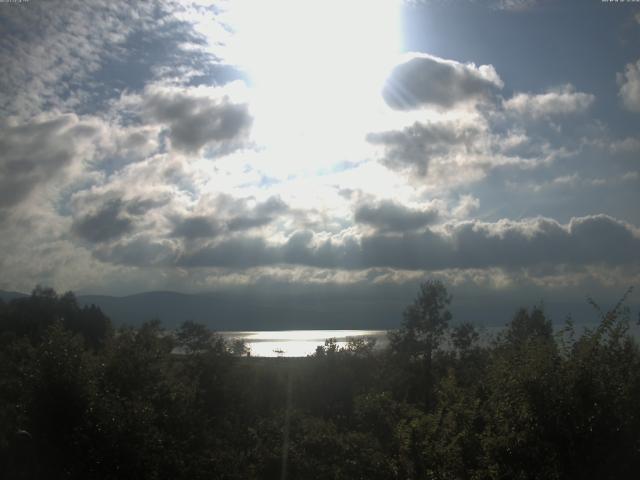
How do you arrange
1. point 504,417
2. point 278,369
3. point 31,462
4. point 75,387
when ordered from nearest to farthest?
point 504,417 → point 31,462 → point 75,387 → point 278,369

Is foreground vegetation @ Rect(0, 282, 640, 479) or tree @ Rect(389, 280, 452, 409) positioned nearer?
foreground vegetation @ Rect(0, 282, 640, 479)

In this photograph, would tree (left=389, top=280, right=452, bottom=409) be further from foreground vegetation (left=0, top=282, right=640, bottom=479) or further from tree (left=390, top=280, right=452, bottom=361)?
foreground vegetation (left=0, top=282, right=640, bottom=479)

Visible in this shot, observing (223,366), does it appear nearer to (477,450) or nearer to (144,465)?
(144,465)

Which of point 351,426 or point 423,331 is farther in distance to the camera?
point 423,331

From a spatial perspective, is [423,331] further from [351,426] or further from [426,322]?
[351,426]

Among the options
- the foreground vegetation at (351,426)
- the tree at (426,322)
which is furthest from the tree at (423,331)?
the foreground vegetation at (351,426)

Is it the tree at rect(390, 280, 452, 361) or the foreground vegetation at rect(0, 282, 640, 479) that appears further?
the tree at rect(390, 280, 452, 361)

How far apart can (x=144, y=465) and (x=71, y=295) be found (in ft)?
343

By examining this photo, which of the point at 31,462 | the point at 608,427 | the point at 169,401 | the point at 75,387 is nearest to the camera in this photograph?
the point at 608,427

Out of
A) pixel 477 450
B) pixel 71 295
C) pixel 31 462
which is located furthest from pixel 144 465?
pixel 71 295

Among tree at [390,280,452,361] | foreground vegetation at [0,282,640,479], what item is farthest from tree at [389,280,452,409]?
foreground vegetation at [0,282,640,479]

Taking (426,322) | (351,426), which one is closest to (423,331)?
(426,322)

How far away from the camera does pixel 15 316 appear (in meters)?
93.4

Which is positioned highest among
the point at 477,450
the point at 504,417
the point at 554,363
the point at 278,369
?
the point at 554,363
